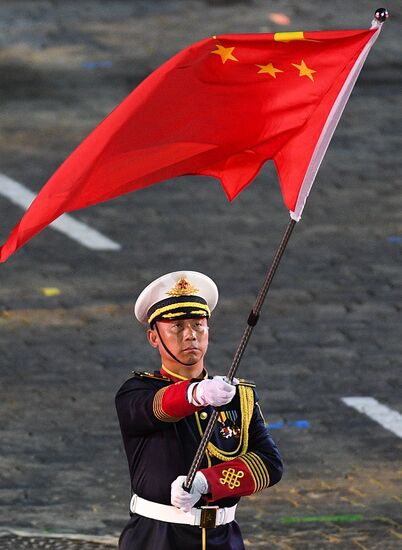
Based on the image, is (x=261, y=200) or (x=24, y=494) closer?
(x=24, y=494)

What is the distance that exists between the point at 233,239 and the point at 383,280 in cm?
172

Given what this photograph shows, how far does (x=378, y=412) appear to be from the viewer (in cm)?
1458

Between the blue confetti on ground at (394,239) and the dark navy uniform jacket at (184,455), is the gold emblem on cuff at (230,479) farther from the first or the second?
the blue confetti on ground at (394,239)

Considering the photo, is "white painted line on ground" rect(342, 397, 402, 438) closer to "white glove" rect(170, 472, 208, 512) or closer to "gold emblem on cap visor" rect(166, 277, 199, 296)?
"gold emblem on cap visor" rect(166, 277, 199, 296)

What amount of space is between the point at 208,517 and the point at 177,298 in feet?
3.43

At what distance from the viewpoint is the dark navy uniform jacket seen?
8.91m

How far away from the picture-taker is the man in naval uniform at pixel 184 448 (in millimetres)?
8914

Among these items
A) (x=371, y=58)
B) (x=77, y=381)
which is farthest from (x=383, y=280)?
(x=371, y=58)

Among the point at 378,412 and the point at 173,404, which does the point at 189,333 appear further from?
the point at 378,412

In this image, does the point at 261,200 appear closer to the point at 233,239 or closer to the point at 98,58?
the point at 233,239

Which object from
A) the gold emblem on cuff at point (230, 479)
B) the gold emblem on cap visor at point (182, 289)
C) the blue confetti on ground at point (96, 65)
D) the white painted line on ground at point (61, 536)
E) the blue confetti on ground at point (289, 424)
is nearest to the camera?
the gold emblem on cuff at point (230, 479)

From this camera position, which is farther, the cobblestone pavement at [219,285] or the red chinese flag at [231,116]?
the cobblestone pavement at [219,285]

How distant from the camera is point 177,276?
9258 millimetres

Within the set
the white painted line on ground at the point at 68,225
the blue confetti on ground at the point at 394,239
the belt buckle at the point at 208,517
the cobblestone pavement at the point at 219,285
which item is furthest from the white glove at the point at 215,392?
the blue confetti on ground at the point at 394,239
